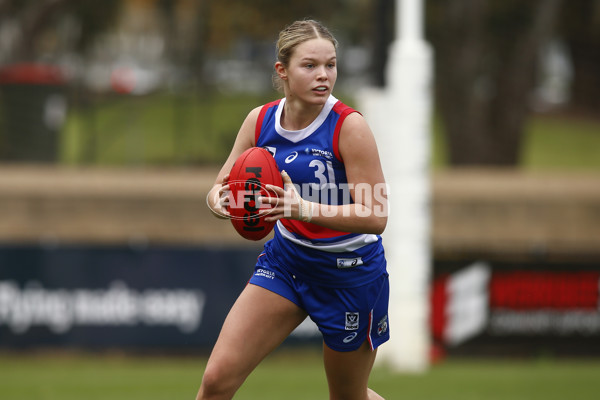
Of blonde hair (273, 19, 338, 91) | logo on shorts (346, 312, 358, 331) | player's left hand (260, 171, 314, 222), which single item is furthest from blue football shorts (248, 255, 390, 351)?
blonde hair (273, 19, 338, 91)

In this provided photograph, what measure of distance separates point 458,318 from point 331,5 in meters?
11.5

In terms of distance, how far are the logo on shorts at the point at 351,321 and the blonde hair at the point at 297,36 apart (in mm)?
1259

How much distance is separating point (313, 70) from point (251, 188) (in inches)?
24.6

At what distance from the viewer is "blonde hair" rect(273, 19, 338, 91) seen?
4.62m

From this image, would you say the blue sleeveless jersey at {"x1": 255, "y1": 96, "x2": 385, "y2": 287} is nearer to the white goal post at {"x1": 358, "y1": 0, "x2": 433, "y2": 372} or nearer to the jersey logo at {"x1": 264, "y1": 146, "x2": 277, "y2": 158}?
the jersey logo at {"x1": 264, "y1": 146, "x2": 277, "y2": 158}

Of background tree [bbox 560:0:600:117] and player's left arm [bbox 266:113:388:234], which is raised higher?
background tree [bbox 560:0:600:117]

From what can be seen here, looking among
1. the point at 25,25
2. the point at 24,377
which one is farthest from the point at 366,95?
the point at 25,25

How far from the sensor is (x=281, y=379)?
34.0 feet

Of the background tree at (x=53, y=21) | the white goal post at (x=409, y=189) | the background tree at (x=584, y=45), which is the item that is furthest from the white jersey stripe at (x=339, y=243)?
the background tree at (x=584, y=45)

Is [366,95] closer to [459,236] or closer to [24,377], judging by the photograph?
[459,236]

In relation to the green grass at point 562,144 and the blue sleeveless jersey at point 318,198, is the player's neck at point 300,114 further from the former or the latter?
the green grass at point 562,144

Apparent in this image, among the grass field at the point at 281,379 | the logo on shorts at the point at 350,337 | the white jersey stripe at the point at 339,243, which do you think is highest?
the white jersey stripe at the point at 339,243

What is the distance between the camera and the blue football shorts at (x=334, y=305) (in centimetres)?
487

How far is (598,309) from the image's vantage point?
11359 millimetres
